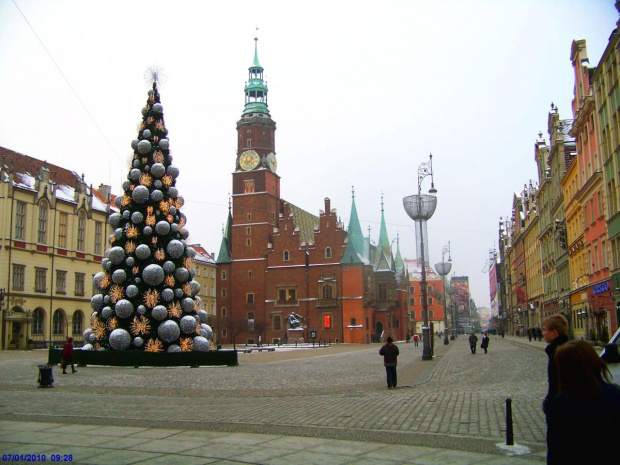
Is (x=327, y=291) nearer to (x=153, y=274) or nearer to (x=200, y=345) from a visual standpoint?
(x=200, y=345)

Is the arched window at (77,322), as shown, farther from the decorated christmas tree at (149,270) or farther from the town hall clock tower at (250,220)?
the decorated christmas tree at (149,270)

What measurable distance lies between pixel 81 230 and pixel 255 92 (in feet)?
128

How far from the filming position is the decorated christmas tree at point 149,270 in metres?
27.5

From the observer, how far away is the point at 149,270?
27297 millimetres

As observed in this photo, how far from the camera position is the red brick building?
78938 millimetres

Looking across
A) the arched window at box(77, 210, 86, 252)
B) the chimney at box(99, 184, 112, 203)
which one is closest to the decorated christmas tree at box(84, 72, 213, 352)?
the arched window at box(77, 210, 86, 252)

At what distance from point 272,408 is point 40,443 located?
5.79m

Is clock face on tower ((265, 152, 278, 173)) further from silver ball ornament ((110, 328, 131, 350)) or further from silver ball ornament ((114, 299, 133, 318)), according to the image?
silver ball ornament ((110, 328, 131, 350))

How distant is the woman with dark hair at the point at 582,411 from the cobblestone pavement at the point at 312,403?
15.3 feet

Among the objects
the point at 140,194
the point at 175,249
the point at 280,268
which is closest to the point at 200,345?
the point at 175,249

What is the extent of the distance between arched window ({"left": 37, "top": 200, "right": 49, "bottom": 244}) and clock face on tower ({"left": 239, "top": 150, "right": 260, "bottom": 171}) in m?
36.5

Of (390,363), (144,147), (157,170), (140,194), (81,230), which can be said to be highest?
(81,230)

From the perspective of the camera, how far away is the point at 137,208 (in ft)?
94.3

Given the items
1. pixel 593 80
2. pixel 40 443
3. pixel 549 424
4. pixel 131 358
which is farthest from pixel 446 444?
pixel 593 80
